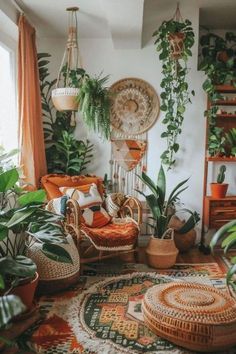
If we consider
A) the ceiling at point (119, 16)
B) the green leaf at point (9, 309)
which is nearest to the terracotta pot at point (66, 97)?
the ceiling at point (119, 16)

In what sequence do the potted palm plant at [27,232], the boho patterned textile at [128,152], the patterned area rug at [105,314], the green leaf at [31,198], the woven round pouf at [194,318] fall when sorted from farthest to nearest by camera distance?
the boho patterned textile at [128,152] < the green leaf at [31,198] < the patterned area rug at [105,314] < the woven round pouf at [194,318] < the potted palm plant at [27,232]

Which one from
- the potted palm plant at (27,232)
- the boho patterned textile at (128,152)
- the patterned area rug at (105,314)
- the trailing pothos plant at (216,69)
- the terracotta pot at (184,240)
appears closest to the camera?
the potted palm plant at (27,232)

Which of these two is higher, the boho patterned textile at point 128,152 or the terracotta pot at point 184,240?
the boho patterned textile at point 128,152

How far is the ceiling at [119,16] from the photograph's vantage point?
3135 mm

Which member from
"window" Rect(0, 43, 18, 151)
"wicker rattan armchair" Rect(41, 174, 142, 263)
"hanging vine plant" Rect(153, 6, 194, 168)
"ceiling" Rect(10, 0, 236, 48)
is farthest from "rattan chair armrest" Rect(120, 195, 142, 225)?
"ceiling" Rect(10, 0, 236, 48)

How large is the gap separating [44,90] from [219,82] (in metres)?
2.04

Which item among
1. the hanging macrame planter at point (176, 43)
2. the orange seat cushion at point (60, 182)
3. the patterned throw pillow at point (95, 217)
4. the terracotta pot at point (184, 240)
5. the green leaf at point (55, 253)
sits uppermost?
the hanging macrame planter at point (176, 43)

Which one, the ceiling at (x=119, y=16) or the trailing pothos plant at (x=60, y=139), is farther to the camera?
the trailing pothos plant at (x=60, y=139)

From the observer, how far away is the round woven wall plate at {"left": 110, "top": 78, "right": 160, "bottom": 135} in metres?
4.06

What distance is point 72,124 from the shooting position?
4078mm

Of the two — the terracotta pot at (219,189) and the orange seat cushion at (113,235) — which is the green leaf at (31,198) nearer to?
the orange seat cushion at (113,235)

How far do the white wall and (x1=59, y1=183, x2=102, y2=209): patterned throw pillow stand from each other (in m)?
0.64

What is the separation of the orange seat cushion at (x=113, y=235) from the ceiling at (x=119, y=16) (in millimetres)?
1963

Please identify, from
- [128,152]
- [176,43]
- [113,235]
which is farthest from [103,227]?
[176,43]
